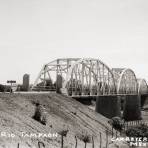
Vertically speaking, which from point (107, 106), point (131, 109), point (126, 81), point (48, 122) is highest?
point (126, 81)

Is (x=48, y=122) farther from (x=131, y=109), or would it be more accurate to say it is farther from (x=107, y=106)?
(x=131, y=109)

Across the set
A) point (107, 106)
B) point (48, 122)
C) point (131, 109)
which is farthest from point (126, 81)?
point (48, 122)

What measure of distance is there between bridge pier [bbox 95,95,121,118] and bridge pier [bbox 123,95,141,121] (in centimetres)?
3189

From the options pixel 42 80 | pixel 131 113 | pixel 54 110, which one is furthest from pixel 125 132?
pixel 131 113

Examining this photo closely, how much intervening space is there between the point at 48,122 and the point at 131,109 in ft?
256

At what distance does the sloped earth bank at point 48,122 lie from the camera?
22.6 metres

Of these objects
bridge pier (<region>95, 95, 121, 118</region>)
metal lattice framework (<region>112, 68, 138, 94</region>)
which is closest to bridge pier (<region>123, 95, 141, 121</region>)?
metal lattice framework (<region>112, 68, 138, 94</region>)

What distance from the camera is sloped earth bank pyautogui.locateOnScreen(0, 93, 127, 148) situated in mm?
22641

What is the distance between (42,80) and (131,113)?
163 feet

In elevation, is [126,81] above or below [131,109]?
above

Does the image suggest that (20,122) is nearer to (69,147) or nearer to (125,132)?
(69,147)

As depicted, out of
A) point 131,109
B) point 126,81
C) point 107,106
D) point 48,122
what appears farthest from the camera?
point 131,109

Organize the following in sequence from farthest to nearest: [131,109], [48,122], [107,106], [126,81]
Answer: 1. [131,109]
2. [126,81]
3. [107,106]
4. [48,122]

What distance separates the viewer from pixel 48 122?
30.2 meters
